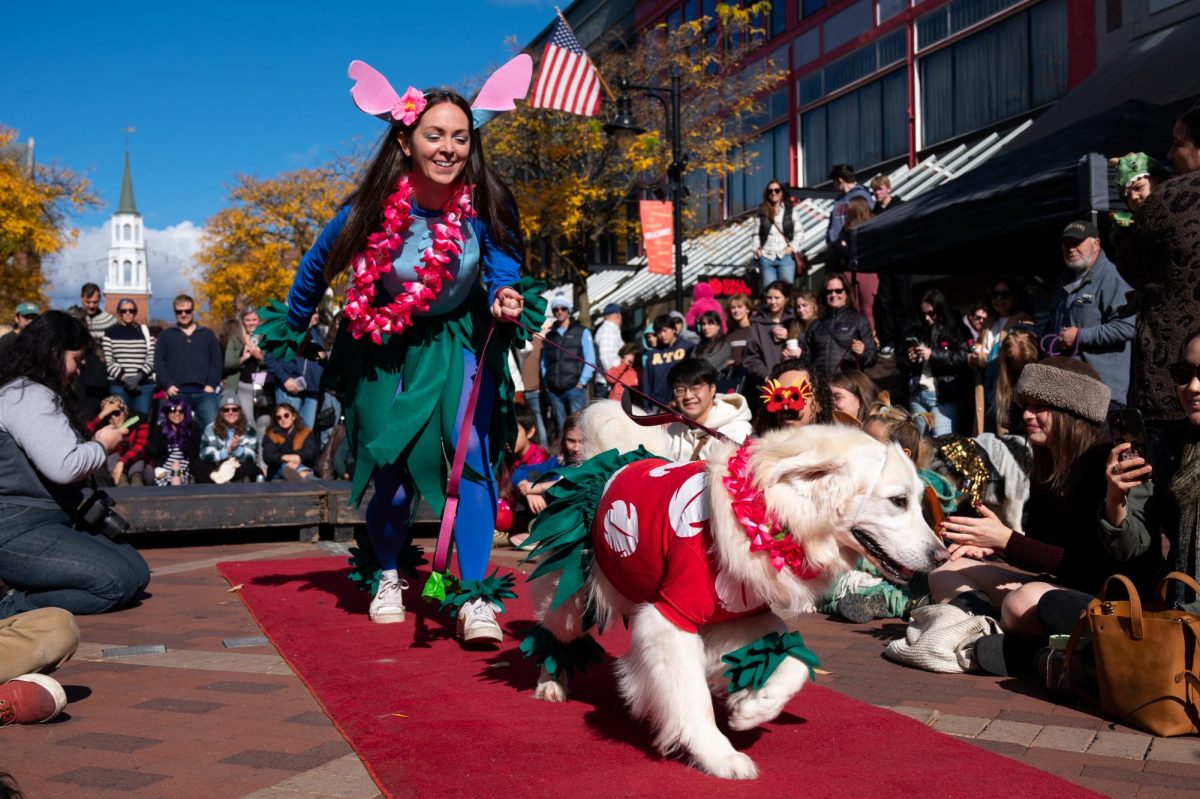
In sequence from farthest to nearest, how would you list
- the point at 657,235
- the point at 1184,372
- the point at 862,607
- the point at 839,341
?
1. the point at 657,235
2. the point at 839,341
3. the point at 862,607
4. the point at 1184,372

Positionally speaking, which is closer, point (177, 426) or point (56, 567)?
point (56, 567)

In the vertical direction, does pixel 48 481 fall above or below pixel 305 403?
below

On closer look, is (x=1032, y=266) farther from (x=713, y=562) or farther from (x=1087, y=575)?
(x=713, y=562)

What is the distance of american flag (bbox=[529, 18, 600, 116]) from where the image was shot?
18.3 m

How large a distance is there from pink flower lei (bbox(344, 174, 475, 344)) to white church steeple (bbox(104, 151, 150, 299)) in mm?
158705

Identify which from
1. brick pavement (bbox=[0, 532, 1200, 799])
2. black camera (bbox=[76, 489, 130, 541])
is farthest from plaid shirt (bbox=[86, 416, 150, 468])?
brick pavement (bbox=[0, 532, 1200, 799])

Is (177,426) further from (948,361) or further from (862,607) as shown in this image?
(862,607)

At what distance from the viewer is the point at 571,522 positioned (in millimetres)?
3926

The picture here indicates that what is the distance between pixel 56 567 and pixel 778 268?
33.1 ft

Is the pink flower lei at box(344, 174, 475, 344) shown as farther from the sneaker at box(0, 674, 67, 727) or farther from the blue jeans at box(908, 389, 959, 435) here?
the blue jeans at box(908, 389, 959, 435)

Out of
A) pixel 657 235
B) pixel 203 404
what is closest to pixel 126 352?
pixel 203 404

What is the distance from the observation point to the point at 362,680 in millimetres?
4402

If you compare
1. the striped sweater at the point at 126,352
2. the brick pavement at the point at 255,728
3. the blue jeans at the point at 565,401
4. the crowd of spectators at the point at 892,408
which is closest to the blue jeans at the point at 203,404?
the crowd of spectators at the point at 892,408

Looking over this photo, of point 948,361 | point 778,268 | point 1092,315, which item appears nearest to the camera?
point 1092,315
